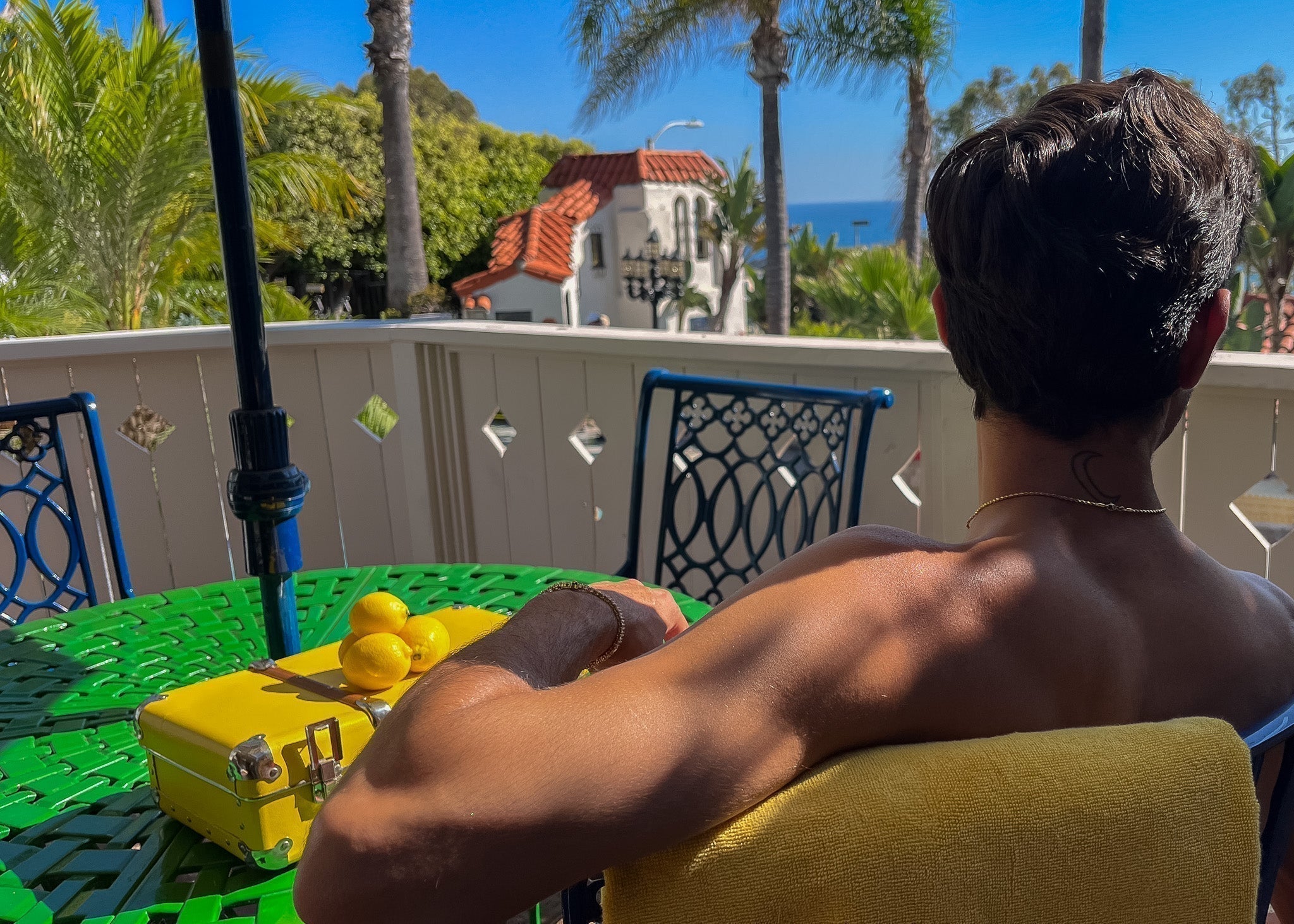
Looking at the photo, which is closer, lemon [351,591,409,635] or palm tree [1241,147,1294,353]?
lemon [351,591,409,635]

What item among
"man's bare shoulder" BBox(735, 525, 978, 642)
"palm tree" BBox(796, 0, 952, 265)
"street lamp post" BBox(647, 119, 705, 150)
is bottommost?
"man's bare shoulder" BBox(735, 525, 978, 642)

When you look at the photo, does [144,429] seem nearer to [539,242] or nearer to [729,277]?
[539,242]

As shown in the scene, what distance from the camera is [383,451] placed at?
11.1ft

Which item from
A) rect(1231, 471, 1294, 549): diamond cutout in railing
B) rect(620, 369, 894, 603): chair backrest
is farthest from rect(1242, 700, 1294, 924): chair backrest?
rect(1231, 471, 1294, 549): diamond cutout in railing

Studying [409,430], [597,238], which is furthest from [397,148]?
[597,238]

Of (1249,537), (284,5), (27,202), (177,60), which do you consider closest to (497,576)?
(1249,537)

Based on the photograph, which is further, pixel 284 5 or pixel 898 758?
pixel 284 5

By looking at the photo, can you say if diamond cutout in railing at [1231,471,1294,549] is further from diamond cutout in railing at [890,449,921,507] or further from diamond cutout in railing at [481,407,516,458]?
diamond cutout in railing at [481,407,516,458]

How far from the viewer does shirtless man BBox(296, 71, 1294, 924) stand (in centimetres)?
58

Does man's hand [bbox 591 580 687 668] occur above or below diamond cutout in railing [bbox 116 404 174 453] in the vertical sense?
above

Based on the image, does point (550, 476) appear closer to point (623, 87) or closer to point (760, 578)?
point (760, 578)

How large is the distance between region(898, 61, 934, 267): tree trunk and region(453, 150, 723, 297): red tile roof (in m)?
10.4

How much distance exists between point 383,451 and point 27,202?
675 centimetres

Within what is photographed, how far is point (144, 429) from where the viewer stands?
3371mm
